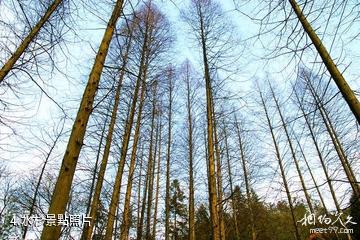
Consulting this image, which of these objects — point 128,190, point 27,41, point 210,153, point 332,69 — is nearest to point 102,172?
point 128,190

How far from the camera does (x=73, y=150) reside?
208 centimetres

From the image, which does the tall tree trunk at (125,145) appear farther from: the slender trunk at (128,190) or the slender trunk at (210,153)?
the slender trunk at (210,153)

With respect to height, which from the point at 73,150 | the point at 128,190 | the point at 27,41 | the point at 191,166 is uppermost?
the point at 191,166

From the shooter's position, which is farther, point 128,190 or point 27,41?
point 128,190

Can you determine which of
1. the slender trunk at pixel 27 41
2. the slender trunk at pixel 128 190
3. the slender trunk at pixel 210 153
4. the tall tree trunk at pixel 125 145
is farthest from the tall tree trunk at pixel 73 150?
the slender trunk at pixel 128 190

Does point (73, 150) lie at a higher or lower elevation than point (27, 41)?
lower

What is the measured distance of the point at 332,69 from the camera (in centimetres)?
237

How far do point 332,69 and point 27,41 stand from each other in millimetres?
4413

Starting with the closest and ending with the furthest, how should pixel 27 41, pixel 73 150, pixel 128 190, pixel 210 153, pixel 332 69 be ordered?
pixel 73 150 < pixel 332 69 < pixel 27 41 < pixel 210 153 < pixel 128 190

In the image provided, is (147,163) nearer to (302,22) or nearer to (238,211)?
(238,211)

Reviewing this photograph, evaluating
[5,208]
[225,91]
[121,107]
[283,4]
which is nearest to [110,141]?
[121,107]

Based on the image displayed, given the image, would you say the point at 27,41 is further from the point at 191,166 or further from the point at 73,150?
the point at 191,166

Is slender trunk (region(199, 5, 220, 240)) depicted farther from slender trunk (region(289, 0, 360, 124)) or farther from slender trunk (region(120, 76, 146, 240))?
slender trunk (region(289, 0, 360, 124))

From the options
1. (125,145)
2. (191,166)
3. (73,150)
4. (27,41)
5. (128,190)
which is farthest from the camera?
(191,166)
